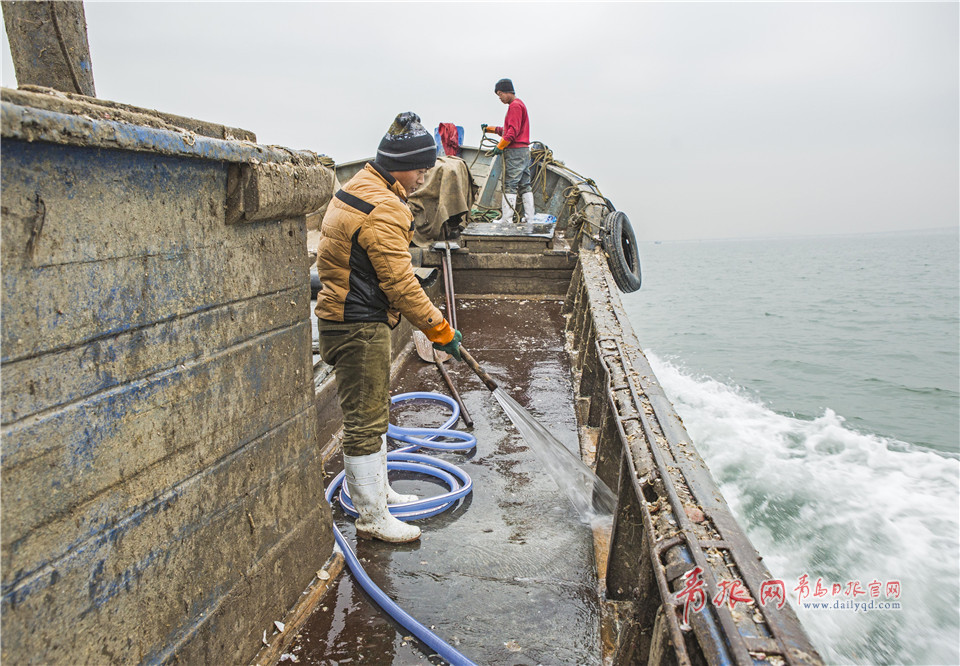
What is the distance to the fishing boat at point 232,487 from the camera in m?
1.45

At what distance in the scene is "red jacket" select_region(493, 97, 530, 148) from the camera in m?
9.64

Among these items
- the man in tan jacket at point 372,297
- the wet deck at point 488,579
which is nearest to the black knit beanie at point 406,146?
the man in tan jacket at point 372,297

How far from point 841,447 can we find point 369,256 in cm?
884

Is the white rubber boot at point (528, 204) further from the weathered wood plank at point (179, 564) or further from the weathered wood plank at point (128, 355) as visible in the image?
the weathered wood plank at point (128, 355)

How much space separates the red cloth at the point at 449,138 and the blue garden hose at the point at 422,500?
9794 millimetres

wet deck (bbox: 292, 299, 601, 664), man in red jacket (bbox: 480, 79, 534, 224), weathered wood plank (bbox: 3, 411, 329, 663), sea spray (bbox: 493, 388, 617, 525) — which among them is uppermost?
man in red jacket (bbox: 480, 79, 534, 224)

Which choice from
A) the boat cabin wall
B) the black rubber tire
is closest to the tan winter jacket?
the boat cabin wall

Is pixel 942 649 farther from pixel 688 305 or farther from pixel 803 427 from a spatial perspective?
pixel 688 305

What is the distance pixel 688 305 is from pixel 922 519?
21968mm

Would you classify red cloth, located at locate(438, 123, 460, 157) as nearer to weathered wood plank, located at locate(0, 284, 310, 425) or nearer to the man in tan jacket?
the man in tan jacket

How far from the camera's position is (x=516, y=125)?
9.70 metres

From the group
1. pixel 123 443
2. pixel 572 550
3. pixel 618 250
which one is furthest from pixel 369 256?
pixel 618 250

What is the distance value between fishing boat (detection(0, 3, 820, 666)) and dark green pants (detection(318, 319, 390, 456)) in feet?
1.05

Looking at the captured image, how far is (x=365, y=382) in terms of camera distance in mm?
3074
